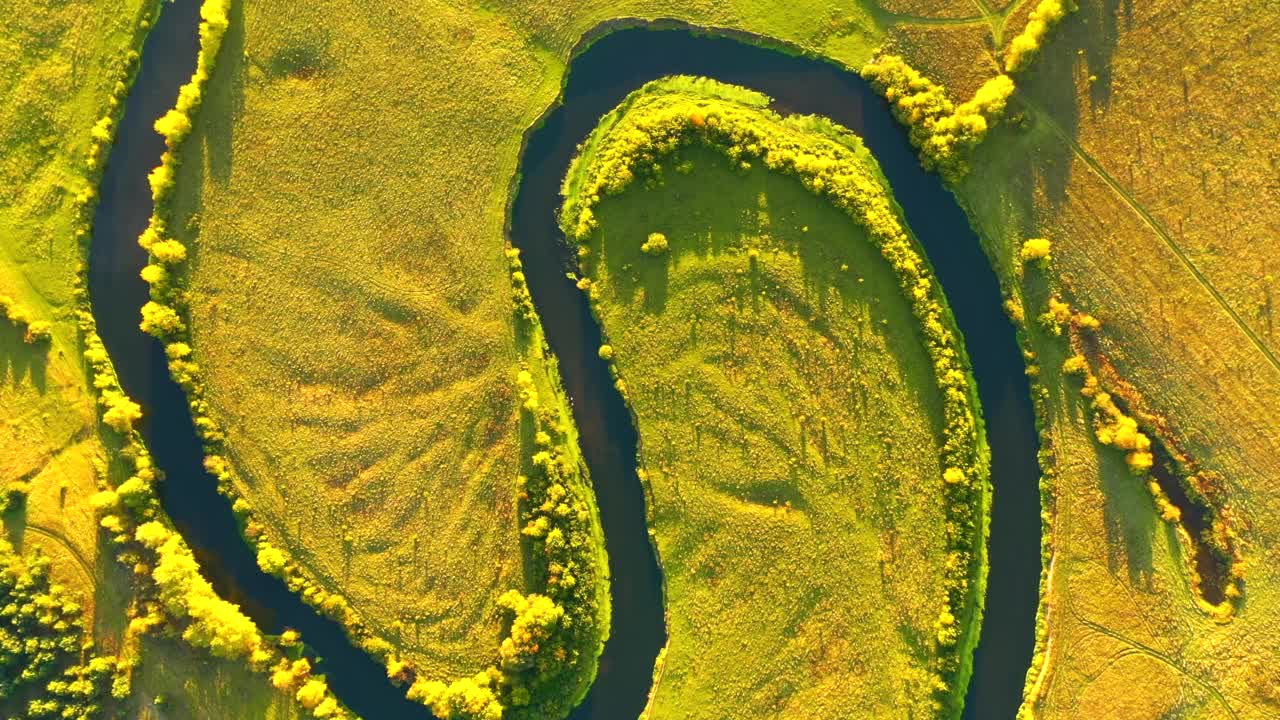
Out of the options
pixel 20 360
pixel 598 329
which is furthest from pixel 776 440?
pixel 20 360

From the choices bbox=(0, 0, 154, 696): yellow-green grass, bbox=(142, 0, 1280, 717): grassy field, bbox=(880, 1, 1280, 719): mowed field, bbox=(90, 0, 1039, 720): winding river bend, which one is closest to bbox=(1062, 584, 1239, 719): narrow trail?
bbox=(880, 1, 1280, 719): mowed field

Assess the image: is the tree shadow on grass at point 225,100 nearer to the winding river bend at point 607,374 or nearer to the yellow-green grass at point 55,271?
the winding river bend at point 607,374

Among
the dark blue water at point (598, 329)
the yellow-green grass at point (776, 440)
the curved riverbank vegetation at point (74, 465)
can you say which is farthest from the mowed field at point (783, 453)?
the curved riverbank vegetation at point (74, 465)

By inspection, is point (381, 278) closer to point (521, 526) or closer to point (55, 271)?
point (521, 526)

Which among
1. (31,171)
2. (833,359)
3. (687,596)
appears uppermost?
(31,171)

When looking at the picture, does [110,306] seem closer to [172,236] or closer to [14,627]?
[172,236]

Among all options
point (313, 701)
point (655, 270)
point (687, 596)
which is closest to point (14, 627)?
point (313, 701)
